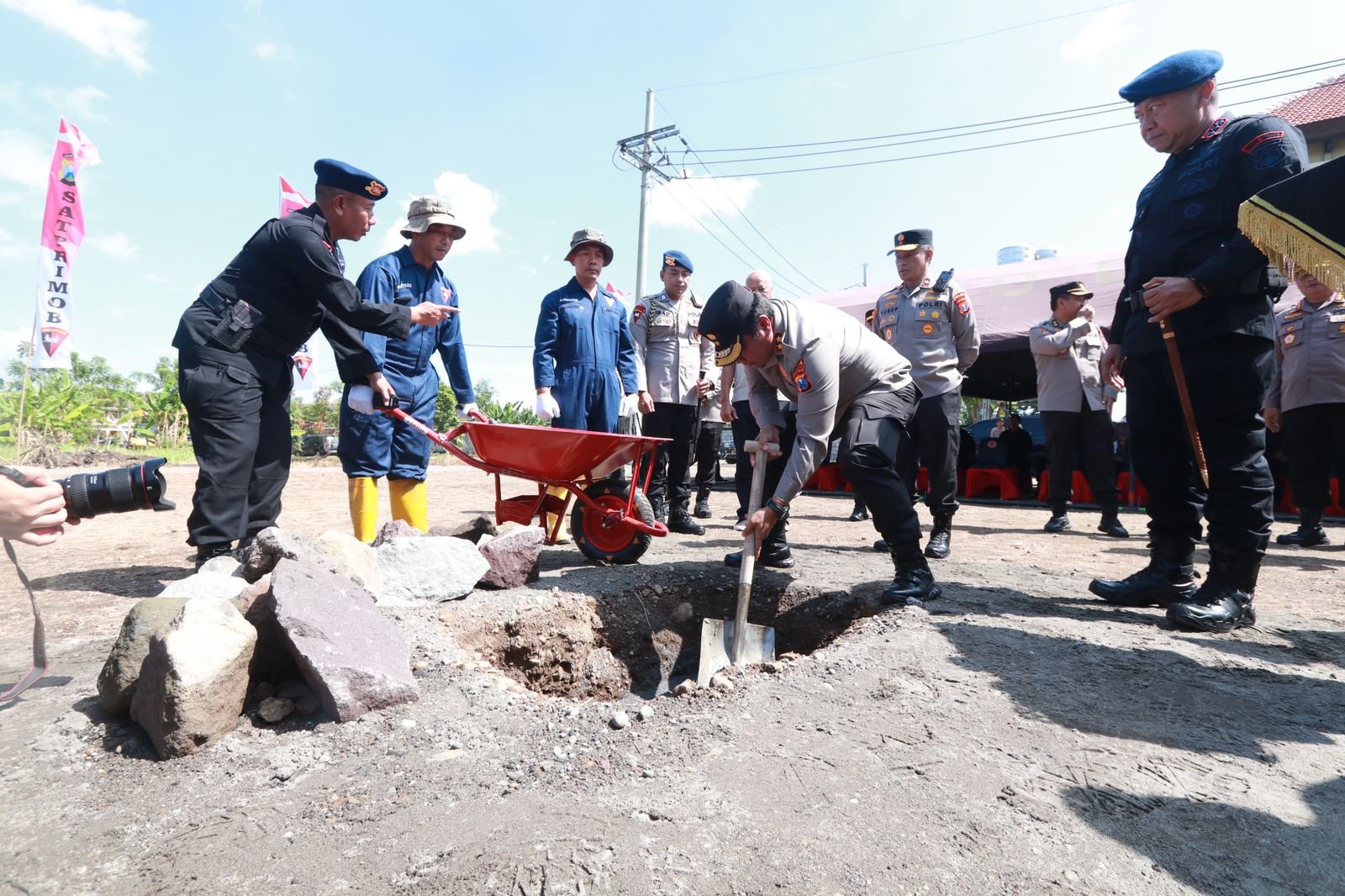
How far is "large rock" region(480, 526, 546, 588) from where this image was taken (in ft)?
9.56

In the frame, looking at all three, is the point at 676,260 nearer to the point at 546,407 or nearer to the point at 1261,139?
the point at 546,407

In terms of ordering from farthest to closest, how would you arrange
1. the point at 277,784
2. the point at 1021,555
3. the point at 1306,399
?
the point at 1306,399 → the point at 1021,555 → the point at 277,784

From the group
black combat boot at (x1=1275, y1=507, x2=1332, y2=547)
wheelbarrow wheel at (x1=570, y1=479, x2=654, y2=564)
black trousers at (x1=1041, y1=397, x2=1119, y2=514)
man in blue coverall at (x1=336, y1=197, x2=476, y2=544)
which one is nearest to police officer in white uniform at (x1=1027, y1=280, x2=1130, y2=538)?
black trousers at (x1=1041, y1=397, x2=1119, y2=514)

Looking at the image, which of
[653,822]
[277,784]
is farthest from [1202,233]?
[277,784]

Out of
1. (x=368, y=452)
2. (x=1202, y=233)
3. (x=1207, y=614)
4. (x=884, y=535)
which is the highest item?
(x=1202, y=233)

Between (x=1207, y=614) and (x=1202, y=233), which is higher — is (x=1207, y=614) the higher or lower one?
the lower one

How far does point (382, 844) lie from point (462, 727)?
0.46m

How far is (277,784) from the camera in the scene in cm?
146

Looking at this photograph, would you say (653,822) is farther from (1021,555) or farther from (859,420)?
(1021,555)

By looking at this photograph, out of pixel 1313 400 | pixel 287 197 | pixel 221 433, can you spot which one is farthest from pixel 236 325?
pixel 287 197

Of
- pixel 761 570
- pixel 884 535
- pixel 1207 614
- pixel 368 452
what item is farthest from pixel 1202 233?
pixel 368 452


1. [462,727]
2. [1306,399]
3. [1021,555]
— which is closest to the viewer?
[462,727]

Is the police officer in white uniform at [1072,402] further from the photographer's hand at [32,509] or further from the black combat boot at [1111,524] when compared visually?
the photographer's hand at [32,509]

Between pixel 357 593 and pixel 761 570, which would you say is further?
pixel 761 570
